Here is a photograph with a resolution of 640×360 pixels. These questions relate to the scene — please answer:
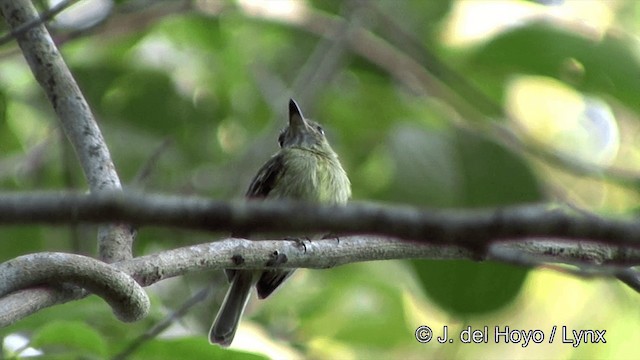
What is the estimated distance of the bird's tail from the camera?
4.75 m

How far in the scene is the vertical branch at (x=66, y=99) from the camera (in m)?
3.05

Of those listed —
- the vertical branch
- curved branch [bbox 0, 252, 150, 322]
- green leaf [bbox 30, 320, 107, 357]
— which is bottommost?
green leaf [bbox 30, 320, 107, 357]

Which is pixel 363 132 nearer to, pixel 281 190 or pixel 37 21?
A: pixel 281 190

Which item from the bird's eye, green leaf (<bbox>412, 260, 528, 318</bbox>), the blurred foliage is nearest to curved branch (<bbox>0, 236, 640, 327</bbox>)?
the blurred foliage

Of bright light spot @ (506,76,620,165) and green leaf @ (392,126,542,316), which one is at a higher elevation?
bright light spot @ (506,76,620,165)

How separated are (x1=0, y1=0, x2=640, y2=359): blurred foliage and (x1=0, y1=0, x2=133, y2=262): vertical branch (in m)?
0.68

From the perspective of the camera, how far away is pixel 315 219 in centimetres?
129

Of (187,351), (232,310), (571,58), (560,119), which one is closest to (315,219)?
(187,351)

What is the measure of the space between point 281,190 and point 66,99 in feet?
6.23

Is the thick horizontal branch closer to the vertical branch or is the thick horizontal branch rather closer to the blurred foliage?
the vertical branch

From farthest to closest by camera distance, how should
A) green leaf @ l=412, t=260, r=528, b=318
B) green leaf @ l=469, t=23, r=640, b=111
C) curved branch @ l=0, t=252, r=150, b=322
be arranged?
green leaf @ l=469, t=23, r=640, b=111, green leaf @ l=412, t=260, r=528, b=318, curved branch @ l=0, t=252, r=150, b=322

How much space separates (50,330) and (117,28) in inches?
101

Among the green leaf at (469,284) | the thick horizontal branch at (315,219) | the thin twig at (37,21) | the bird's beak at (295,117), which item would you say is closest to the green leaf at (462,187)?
the green leaf at (469,284)

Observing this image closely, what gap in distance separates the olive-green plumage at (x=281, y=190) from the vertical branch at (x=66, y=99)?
1677mm
